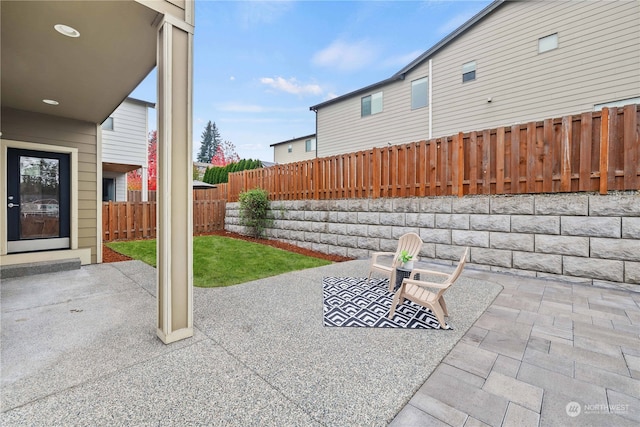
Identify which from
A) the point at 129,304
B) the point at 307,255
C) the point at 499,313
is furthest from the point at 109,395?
the point at 307,255

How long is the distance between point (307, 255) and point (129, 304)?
439cm

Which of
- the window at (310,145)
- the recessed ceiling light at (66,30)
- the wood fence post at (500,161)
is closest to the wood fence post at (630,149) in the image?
the wood fence post at (500,161)

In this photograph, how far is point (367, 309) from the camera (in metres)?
3.32

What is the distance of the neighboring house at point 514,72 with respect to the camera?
658cm

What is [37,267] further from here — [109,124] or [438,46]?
[438,46]

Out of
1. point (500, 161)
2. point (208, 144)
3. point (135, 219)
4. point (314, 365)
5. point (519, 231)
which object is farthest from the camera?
point (208, 144)

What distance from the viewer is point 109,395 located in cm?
176

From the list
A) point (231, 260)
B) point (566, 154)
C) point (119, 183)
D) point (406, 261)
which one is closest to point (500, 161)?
point (566, 154)

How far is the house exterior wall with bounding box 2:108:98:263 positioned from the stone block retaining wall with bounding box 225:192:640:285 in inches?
227

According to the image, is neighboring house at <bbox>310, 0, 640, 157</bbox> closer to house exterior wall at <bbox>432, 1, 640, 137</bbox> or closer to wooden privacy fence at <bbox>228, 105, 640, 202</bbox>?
house exterior wall at <bbox>432, 1, 640, 137</bbox>

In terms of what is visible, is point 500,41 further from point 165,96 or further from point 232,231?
point 232,231

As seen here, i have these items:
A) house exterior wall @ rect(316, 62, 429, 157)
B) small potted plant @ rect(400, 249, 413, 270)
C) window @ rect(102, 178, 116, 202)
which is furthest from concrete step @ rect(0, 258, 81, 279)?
window @ rect(102, 178, 116, 202)

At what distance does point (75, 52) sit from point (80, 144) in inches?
135

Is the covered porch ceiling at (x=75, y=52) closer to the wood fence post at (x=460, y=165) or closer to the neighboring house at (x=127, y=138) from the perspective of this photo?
the wood fence post at (x=460, y=165)
